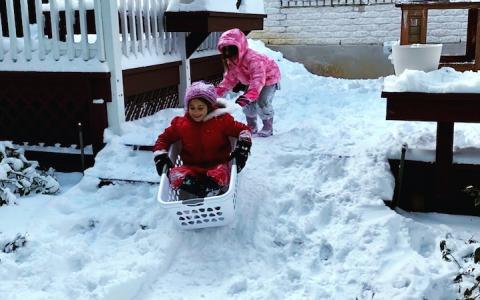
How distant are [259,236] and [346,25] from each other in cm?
742

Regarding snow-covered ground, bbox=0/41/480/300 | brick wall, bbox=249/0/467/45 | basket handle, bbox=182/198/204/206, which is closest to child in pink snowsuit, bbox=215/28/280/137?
snow-covered ground, bbox=0/41/480/300

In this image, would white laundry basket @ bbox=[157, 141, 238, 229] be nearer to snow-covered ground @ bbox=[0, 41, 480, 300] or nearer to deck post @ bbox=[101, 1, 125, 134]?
snow-covered ground @ bbox=[0, 41, 480, 300]

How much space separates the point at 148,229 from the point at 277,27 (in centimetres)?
771

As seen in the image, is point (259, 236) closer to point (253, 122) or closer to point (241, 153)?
point (241, 153)

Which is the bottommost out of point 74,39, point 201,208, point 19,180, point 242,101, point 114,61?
point 19,180

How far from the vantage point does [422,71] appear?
169 inches

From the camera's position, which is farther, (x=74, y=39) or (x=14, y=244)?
(x=74, y=39)

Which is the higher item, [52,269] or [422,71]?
[422,71]

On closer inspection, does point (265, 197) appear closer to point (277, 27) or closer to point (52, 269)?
point (52, 269)

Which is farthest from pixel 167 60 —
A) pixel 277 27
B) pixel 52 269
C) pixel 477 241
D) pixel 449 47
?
pixel 449 47

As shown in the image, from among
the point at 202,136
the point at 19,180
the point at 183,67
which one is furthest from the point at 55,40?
the point at 202,136

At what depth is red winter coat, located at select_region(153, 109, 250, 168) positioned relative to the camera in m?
4.18

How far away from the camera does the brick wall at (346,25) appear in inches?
389

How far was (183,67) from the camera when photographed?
696 centimetres
